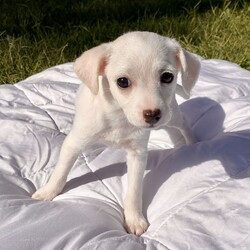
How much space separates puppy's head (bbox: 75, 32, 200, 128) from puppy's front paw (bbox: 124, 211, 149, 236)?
1.50ft

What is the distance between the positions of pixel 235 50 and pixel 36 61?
4.66ft

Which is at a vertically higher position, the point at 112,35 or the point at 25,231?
the point at 25,231

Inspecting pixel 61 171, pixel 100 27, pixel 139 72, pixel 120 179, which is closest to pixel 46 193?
pixel 61 171

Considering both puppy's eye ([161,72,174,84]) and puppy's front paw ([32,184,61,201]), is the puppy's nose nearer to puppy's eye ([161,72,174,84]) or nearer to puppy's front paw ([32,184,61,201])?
puppy's eye ([161,72,174,84])

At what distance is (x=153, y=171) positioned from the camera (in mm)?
2199

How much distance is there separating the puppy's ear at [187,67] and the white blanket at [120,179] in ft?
1.34

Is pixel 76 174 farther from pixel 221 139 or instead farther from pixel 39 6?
pixel 39 6

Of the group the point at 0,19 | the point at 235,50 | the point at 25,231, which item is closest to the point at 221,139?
the point at 25,231

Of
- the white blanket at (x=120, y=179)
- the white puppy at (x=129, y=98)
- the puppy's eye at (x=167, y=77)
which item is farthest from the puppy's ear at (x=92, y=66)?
the white blanket at (x=120, y=179)

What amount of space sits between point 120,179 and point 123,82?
0.65m

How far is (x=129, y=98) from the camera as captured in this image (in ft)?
5.41

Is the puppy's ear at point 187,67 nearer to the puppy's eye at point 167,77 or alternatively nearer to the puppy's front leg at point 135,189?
the puppy's eye at point 167,77

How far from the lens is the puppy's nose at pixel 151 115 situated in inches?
62.0

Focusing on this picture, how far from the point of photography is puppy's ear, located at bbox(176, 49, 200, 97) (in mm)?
1809
